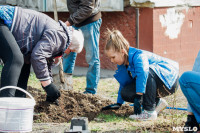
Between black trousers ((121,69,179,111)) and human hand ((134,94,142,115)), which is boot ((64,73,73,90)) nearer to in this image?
black trousers ((121,69,179,111))

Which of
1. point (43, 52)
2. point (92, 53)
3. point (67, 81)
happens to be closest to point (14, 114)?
point (43, 52)

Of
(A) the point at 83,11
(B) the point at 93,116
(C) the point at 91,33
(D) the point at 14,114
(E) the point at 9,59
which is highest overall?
(A) the point at 83,11

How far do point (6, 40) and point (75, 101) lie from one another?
5.80ft

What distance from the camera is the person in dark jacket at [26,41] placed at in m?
3.65

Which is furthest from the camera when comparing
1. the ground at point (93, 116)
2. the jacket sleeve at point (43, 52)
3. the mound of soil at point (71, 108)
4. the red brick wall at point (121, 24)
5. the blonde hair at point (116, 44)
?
the red brick wall at point (121, 24)

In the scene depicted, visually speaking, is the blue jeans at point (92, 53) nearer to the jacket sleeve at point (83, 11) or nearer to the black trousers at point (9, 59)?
the jacket sleeve at point (83, 11)

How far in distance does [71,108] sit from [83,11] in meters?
1.52

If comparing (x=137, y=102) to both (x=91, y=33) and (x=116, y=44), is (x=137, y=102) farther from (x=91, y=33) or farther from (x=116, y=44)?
(x=91, y=33)

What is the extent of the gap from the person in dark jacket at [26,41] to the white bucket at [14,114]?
0.73ft

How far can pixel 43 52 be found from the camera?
3809 mm

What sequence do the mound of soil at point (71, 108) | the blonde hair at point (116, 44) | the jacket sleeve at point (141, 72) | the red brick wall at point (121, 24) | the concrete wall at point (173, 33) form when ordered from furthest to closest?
the red brick wall at point (121, 24)
the concrete wall at point (173, 33)
the mound of soil at point (71, 108)
the blonde hair at point (116, 44)
the jacket sleeve at point (141, 72)

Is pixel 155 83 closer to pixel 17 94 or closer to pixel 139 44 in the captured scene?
pixel 17 94

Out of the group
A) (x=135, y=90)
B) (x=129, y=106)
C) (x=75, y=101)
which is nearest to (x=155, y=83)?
(x=135, y=90)

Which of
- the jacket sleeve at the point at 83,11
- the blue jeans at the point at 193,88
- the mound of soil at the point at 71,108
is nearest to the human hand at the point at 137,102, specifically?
the mound of soil at the point at 71,108
